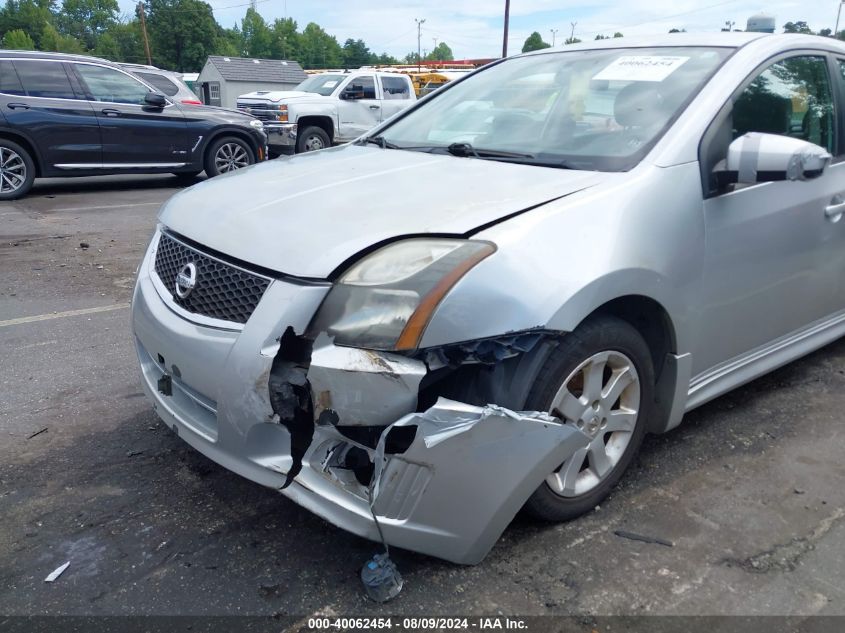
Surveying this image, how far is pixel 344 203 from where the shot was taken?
2445mm

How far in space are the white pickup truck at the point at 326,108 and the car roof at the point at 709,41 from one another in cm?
1117

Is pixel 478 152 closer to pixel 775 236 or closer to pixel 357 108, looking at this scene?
pixel 775 236

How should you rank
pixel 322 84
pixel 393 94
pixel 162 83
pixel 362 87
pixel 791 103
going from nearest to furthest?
pixel 791 103 → pixel 162 83 → pixel 362 87 → pixel 322 84 → pixel 393 94

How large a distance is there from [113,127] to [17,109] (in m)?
1.19

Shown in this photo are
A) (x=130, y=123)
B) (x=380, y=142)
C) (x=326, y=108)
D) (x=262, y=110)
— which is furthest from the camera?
(x=326, y=108)

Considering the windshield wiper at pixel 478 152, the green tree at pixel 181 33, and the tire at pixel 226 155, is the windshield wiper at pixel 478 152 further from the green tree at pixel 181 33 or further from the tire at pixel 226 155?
the green tree at pixel 181 33

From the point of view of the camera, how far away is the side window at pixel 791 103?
2928 millimetres

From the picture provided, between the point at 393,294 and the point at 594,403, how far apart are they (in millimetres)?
839

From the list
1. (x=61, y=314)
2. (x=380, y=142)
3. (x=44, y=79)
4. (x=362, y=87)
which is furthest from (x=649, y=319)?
(x=362, y=87)

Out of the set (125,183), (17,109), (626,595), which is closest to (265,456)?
(626,595)

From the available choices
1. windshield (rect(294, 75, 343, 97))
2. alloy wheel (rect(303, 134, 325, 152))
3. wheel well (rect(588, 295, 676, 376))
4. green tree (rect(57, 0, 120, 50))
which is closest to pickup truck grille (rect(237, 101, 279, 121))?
alloy wheel (rect(303, 134, 325, 152))

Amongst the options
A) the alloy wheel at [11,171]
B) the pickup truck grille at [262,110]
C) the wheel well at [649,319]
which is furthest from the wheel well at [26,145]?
the wheel well at [649,319]

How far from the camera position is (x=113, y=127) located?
393 inches

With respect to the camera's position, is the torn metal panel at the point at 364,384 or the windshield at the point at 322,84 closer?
the torn metal panel at the point at 364,384
